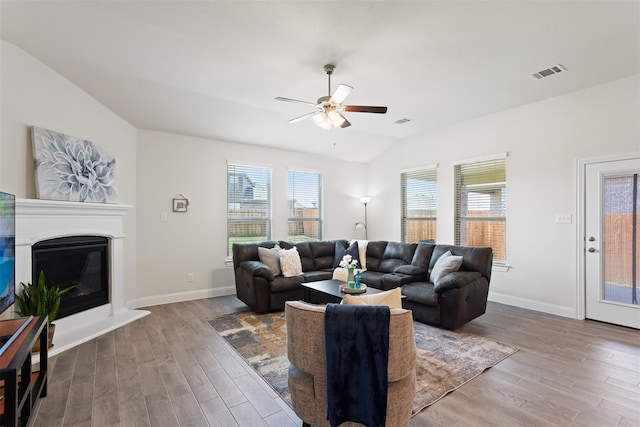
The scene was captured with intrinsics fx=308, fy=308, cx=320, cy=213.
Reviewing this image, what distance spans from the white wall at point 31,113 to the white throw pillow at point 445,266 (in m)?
4.52

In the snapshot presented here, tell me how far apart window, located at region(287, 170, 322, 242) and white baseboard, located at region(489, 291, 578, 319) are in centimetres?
336

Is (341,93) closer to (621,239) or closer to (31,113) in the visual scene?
(31,113)

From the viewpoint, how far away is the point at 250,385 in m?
2.43

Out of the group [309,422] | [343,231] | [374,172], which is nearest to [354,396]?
[309,422]

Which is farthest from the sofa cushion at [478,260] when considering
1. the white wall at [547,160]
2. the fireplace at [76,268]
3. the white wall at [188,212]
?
the fireplace at [76,268]

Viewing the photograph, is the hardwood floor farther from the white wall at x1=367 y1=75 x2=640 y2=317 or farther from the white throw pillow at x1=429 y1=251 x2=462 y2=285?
the white wall at x1=367 y1=75 x2=640 y2=317

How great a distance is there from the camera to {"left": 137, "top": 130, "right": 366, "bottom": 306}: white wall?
4660 mm

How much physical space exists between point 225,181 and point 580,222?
523cm

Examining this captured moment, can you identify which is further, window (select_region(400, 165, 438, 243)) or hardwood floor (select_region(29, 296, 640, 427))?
window (select_region(400, 165, 438, 243))

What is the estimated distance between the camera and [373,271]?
505 centimetres

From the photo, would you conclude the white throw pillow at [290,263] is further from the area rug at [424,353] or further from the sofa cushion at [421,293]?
the sofa cushion at [421,293]

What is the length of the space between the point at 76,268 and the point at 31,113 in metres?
1.78

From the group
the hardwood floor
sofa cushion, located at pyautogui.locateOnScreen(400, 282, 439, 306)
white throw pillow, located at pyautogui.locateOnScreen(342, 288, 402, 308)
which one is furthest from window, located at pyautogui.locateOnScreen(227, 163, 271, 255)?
white throw pillow, located at pyautogui.locateOnScreen(342, 288, 402, 308)

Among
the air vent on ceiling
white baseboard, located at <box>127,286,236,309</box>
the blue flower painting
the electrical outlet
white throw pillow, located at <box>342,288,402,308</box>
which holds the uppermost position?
the air vent on ceiling
